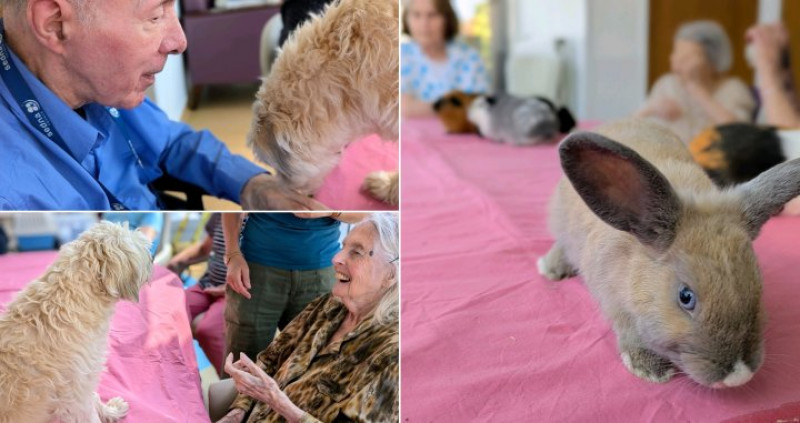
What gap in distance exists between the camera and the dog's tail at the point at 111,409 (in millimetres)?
689

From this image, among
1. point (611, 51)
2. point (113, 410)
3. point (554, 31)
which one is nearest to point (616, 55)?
point (611, 51)

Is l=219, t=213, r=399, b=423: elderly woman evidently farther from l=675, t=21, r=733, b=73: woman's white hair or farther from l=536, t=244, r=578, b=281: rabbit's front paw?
l=675, t=21, r=733, b=73: woman's white hair

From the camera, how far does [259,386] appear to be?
0.75m

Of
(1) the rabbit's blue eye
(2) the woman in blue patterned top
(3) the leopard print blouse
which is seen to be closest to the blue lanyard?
(3) the leopard print blouse

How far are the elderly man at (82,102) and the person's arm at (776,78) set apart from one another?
1498mm

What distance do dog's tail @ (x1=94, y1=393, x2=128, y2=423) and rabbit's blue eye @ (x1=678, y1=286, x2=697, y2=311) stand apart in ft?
1.87

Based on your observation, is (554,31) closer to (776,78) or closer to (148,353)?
(776,78)

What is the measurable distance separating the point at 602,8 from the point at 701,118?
92cm

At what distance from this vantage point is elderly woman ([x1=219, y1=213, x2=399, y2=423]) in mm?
736

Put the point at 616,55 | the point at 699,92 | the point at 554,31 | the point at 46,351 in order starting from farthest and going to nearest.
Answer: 1. the point at 554,31
2. the point at 616,55
3. the point at 699,92
4. the point at 46,351

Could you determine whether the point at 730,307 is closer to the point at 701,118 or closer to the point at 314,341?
the point at 314,341

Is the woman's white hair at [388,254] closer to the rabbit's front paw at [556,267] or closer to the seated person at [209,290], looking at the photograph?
the seated person at [209,290]

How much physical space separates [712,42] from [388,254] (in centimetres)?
190

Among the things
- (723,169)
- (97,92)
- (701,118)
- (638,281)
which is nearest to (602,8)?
(701,118)
